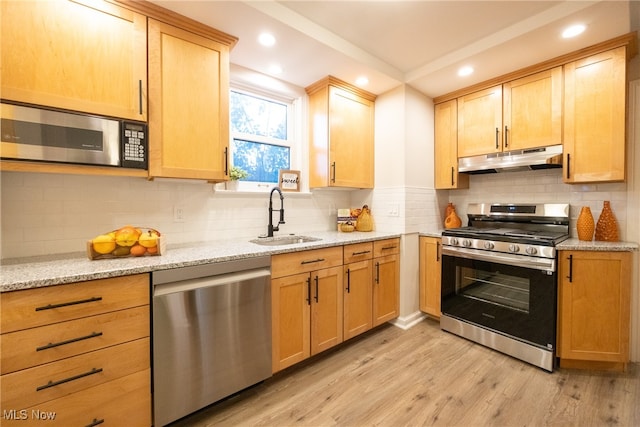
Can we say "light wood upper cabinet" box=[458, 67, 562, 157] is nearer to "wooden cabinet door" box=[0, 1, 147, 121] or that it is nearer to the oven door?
the oven door

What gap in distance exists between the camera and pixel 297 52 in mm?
2180

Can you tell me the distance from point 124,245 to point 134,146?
1.93 feet

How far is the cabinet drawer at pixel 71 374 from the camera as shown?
1.08 m

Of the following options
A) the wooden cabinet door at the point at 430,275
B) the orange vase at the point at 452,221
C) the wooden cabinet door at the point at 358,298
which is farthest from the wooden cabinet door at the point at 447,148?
the wooden cabinet door at the point at 358,298

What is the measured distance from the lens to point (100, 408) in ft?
4.13

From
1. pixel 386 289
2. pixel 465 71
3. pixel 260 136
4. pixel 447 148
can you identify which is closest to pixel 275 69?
pixel 260 136

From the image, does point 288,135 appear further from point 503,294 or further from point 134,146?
point 503,294

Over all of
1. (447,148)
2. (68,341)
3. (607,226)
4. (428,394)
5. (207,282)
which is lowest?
(428,394)

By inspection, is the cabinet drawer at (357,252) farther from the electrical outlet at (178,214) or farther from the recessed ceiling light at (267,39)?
the recessed ceiling light at (267,39)

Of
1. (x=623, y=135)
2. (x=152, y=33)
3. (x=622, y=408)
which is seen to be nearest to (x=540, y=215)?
(x=623, y=135)

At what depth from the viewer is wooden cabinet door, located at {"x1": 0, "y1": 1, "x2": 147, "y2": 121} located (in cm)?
131

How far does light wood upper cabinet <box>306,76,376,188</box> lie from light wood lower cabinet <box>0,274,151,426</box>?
1833mm

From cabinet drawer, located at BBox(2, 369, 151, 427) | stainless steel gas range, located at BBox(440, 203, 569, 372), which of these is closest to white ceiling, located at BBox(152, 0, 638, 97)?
stainless steel gas range, located at BBox(440, 203, 569, 372)

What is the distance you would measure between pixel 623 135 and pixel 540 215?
0.84 m
